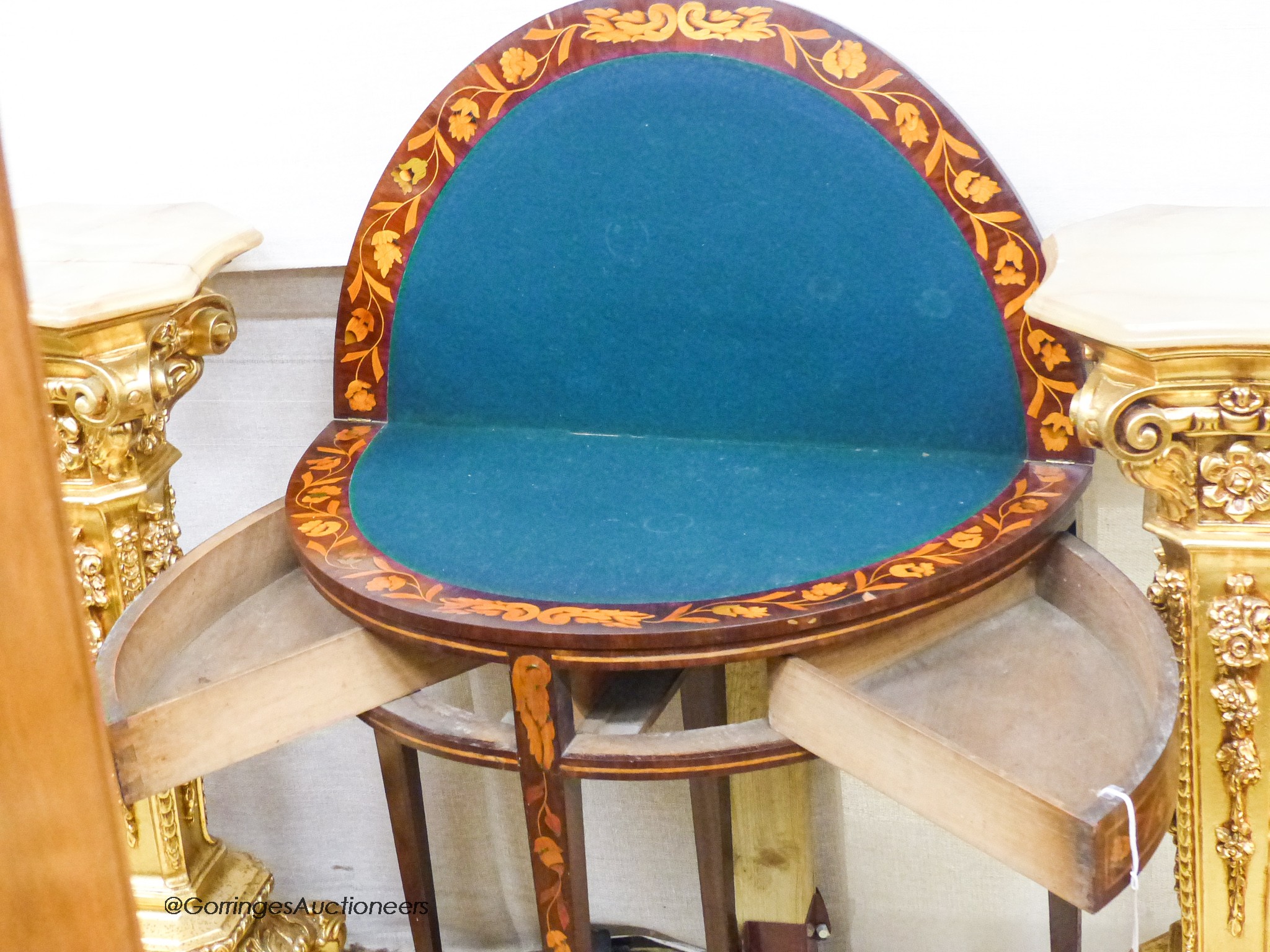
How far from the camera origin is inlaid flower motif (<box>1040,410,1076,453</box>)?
3.77 ft

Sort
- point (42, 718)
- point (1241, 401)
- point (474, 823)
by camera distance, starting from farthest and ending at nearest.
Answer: point (474, 823), point (1241, 401), point (42, 718)

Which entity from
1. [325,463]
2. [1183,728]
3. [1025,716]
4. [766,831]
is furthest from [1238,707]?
[325,463]

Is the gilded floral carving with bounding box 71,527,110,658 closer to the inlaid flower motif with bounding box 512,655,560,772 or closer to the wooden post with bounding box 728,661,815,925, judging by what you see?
the inlaid flower motif with bounding box 512,655,560,772

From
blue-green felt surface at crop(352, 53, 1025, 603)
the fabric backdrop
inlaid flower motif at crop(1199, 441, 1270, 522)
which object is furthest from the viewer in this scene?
the fabric backdrop

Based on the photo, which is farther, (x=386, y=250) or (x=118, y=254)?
(x=386, y=250)

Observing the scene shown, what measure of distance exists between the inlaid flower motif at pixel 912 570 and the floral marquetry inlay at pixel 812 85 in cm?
26

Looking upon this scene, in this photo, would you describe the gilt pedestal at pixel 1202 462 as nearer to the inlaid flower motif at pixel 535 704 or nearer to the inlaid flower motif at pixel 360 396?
the inlaid flower motif at pixel 535 704

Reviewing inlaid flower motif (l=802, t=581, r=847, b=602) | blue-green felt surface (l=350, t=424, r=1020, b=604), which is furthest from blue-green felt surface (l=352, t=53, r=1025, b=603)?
inlaid flower motif (l=802, t=581, r=847, b=602)

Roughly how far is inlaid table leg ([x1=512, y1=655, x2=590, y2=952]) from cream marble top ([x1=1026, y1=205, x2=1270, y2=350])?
1.32 feet

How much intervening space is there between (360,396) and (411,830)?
441 millimetres

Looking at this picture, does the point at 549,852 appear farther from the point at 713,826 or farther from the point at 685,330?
the point at 685,330

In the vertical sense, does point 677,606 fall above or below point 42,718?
below

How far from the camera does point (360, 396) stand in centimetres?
133

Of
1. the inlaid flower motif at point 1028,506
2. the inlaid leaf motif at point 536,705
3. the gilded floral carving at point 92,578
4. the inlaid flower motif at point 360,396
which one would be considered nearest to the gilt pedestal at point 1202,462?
the inlaid flower motif at point 1028,506
